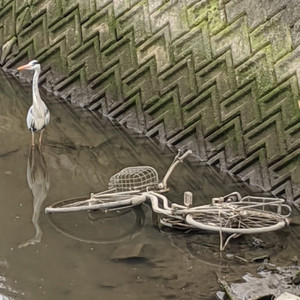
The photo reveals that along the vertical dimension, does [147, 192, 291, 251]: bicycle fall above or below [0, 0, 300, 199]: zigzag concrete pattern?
below

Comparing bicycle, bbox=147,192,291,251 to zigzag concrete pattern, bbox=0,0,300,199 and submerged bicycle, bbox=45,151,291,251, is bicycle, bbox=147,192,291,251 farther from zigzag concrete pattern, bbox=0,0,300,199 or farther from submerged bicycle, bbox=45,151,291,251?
zigzag concrete pattern, bbox=0,0,300,199

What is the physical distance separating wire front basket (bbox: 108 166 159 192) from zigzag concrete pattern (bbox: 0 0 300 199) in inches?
→ 50.6

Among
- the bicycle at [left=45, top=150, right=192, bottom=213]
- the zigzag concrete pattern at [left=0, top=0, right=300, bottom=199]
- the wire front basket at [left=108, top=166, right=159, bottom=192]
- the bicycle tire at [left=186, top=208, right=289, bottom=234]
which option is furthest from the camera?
the zigzag concrete pattern at [left=0, top=0, right=300, bottom=199]

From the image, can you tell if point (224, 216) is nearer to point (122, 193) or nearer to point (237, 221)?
point (237, 221)

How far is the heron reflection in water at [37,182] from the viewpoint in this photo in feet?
25.5

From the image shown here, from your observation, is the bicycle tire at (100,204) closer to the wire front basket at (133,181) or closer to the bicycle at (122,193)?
the bicycle at (122,193)

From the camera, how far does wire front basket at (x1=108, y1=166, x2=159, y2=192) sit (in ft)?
27.2

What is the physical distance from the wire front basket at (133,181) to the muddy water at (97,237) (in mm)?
252

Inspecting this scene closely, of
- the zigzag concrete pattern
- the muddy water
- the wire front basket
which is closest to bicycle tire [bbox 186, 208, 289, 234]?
the muddy water

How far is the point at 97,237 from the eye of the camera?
770 cm

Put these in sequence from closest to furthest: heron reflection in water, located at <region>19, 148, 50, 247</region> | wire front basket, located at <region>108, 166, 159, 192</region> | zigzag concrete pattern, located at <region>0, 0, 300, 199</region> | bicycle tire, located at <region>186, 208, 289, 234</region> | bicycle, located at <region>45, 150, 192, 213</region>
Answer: bicycle tire, located at <region>186, 208, 289, 234</region>
heron reflection in water, located at <region>19, 148, 50, 247</region>
bicycle, located at <region>45, 150, 192, 213</region>
wire front basket, located at <region>108, 166, 159, 192</region>
zigzag concrete pattern, located at <region>0, 0, 300, 199</region>

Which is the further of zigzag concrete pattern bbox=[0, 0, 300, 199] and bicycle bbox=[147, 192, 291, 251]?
zigzag concrete pattern bbox=[0, 0, 300, 199]

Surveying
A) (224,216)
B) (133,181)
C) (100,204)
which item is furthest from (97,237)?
(224,216)

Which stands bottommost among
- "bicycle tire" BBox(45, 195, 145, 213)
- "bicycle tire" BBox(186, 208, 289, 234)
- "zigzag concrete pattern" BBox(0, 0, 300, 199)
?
"bicycle tire" BBox(186, 208, 289, 234)
